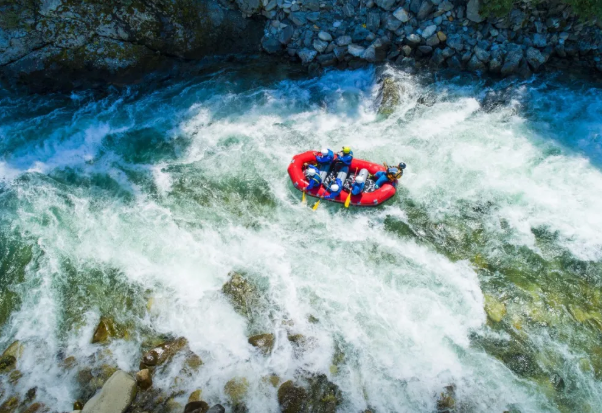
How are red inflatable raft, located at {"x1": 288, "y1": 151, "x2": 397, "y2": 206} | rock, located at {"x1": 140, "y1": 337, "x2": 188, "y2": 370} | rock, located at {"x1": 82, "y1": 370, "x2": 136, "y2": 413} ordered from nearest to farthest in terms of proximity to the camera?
rock, located at {"x1": 82, "y1": 370, "x2": 136, "y2": 413}, rock, located at {"x1": 140, "y1": 337, "x2": 188, "y2": 370}, red inflatable raft, located at {"x1": 288, "y1": 151, "x2": 397, "y2": 206}

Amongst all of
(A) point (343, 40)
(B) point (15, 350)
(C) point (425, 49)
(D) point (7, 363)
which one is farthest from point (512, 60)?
(D) point (7, 363)

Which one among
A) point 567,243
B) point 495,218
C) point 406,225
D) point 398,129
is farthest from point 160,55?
point 567,243

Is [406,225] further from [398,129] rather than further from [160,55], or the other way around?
[160,55]

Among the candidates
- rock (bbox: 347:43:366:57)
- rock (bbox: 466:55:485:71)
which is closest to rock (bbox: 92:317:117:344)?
rock (bbox: 347:43:366:57)

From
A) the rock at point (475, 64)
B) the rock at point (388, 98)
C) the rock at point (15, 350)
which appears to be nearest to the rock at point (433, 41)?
the rock at point (475, 64)

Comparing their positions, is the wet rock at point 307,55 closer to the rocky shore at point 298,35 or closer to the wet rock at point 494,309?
the rocky shore at point 298,35

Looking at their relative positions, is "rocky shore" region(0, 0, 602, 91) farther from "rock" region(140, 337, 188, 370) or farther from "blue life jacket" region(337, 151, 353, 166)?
"rock" region(140, 337, 188, 370)

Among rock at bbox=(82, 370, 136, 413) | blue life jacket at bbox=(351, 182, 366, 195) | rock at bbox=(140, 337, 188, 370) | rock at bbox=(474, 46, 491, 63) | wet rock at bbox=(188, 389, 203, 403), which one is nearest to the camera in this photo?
rock at bbox=(82, 370, 136, 413)
